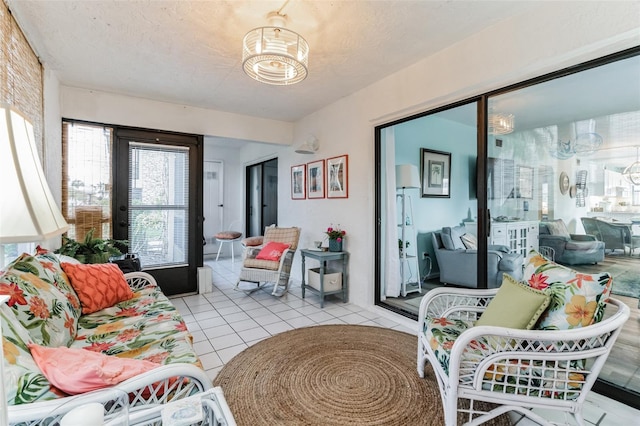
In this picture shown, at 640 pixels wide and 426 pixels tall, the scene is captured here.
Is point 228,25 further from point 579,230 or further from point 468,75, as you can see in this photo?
point 579,230

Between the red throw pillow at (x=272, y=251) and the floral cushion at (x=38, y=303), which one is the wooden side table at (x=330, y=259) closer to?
the red throw pillow at (x=272, y=251)

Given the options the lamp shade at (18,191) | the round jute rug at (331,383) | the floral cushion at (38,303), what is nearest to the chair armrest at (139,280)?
the floral cushion at (38,303)

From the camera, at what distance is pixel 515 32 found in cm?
200

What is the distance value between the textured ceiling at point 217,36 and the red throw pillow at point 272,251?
1.92 m

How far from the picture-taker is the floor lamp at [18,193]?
0.61 metres

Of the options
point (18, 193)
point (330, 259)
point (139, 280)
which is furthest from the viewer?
point (330, 259)

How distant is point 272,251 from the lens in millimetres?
3777

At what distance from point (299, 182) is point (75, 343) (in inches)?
131

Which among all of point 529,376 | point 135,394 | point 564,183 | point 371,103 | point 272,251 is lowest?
point 529,376

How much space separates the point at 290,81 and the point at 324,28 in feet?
1.44

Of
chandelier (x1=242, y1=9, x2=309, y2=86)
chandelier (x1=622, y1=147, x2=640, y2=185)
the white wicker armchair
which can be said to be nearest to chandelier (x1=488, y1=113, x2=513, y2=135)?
chandelier (x1=622, y1=147, x2=640, y2=185)

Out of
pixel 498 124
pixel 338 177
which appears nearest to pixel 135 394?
pixel 498 124

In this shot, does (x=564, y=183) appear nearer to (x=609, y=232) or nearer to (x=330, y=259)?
(x=609, y=232)

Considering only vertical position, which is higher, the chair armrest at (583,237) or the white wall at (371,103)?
the white wall at (371,103)
